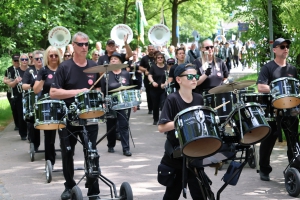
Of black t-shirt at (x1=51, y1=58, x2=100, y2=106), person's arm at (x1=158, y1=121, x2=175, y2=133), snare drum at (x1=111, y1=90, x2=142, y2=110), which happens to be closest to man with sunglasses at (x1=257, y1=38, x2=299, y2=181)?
snare drum at (x1=111, y1=90, x2=142, y2=110)

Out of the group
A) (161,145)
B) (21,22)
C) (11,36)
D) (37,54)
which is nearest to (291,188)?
(161,145)

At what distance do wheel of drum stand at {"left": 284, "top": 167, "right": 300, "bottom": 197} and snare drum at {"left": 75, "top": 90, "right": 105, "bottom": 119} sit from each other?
2602mm

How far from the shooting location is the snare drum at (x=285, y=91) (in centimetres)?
785

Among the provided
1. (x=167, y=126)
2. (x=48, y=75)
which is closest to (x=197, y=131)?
(x=167, y=126)

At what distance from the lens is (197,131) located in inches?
215

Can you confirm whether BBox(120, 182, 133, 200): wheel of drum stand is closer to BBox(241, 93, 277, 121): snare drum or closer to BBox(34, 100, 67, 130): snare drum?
BBox(34, 100, 67, 130): snare drum

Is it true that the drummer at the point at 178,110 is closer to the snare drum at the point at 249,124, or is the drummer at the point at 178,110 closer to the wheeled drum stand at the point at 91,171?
the snare drum at the point at 249,124

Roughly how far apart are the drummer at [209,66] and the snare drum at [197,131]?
4.62m

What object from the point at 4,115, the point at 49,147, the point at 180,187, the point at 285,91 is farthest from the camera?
the point at 4,115

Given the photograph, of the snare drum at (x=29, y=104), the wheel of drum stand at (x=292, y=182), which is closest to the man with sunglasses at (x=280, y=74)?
the wheel of drum stand at (x=292, y=182)

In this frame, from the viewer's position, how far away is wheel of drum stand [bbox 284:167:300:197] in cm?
777

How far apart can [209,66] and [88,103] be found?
3.53 metres

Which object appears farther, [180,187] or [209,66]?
[209,66]

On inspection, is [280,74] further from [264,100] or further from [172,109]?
[172,109]
